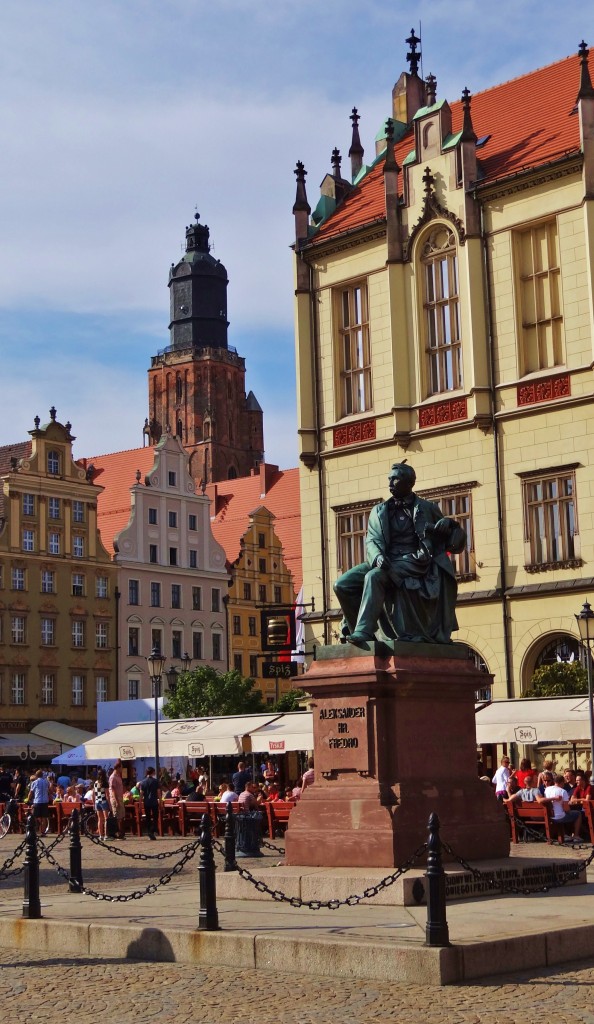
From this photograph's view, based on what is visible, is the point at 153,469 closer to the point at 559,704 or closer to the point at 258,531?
the point at 258,531

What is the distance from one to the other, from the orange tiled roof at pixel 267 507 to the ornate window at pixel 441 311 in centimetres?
4519

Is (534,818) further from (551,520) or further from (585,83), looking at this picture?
(585,83)

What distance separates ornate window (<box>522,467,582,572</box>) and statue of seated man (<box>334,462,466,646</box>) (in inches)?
698

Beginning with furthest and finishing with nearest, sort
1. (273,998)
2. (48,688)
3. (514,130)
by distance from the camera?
(48,688) → (514,130) → (273,998)

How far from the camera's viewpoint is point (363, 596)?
1453 centimetres

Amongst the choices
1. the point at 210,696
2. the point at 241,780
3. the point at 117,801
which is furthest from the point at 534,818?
the point at 210,696

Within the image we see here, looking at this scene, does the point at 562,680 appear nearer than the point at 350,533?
Yes

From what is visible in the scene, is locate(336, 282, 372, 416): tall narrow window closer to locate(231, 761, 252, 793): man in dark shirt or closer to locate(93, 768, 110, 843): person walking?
locate(93, 768, 110, 843): person walking

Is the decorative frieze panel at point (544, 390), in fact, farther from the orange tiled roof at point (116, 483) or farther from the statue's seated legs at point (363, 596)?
the orange tiled roof at point (116, 483)

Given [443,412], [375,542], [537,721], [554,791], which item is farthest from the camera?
[443,412]

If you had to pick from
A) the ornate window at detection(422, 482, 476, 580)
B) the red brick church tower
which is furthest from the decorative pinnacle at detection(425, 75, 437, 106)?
the red brick church tower

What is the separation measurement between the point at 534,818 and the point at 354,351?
54.2ft

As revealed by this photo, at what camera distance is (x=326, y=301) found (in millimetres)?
37938

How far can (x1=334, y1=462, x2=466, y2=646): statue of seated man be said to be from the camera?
14445 millimetres
